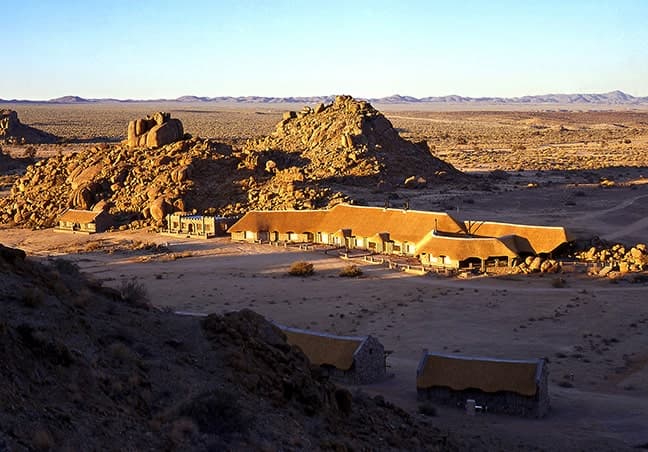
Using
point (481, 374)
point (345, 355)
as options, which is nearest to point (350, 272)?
point (345, 355)

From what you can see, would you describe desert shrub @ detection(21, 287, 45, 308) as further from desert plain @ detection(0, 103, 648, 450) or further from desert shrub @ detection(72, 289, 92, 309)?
desert plain @ detection(0, 103, 648, 450)

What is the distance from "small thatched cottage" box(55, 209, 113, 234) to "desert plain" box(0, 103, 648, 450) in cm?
125

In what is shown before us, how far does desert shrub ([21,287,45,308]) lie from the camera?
528 inches

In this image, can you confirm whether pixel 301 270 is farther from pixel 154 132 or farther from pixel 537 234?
pixel 154 132

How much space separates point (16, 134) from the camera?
110 m

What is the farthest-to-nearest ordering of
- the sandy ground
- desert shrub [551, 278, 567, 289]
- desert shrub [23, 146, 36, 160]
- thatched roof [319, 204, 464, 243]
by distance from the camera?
desert shrub [23, 146, 36, 160]
thatched roof [319, 204, 464, 243]
desert shrub [551, 278, 567, 289]
the sandy ground

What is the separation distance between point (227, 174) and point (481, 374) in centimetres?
3783

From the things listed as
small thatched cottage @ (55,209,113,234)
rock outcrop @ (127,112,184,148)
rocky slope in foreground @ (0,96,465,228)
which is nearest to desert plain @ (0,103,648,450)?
small thatched cottage @ (55,209,113,234)

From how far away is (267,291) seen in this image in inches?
1291

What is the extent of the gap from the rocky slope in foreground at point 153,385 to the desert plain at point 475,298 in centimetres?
381

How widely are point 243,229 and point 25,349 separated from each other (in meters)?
33.4

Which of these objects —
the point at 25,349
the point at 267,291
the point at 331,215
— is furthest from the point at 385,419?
the point at 331,215

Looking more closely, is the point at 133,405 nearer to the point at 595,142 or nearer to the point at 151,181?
the point at 151,181

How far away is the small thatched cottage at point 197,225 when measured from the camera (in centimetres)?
4672
